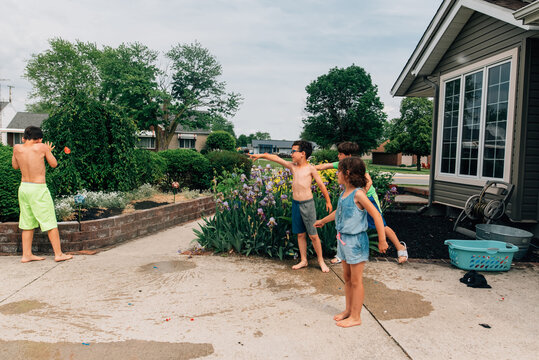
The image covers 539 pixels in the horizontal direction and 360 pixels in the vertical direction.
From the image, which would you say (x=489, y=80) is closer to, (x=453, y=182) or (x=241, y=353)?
(x=453, y=182)

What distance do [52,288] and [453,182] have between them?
750cm

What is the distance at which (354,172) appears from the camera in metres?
3.06

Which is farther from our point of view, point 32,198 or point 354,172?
point 32,198

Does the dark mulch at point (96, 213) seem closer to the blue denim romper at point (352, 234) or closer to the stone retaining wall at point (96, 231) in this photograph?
the stone retaining wall at point (96, 231)

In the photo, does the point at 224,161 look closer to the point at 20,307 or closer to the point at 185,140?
the point at 20,307

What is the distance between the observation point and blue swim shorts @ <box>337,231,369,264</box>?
3012 mm

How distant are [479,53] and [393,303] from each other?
5925mm

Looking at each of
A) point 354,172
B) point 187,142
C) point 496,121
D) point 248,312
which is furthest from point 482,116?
point 187,142

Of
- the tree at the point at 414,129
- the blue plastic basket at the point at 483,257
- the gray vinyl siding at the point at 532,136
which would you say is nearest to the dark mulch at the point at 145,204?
the blue plastic basket at the point at 483,257

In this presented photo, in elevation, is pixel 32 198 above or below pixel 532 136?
below

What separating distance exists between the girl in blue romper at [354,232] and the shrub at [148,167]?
239 inches

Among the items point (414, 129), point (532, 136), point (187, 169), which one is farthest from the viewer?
point (414, 129)

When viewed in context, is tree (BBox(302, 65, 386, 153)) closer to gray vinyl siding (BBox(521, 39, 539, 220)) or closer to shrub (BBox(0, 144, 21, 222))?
gray vinyl siding (BBox(521, 39, 539, 220))

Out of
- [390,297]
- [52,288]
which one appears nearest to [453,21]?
[390,297]
